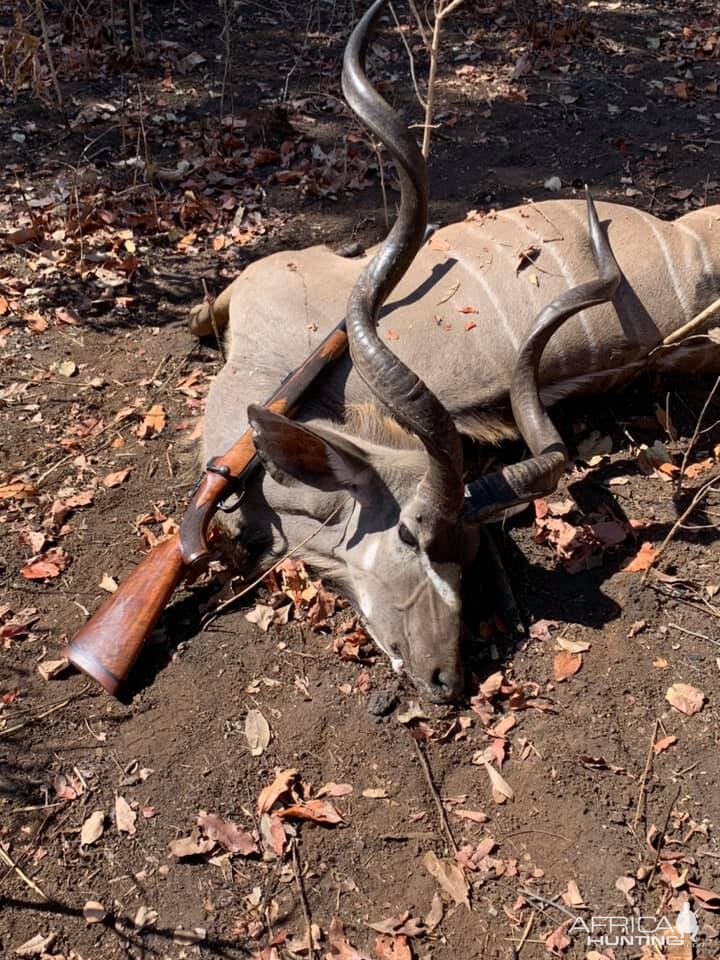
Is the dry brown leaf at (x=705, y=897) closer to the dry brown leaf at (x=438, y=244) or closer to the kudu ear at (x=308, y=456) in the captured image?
the kudu ear at (x=308, y=456)

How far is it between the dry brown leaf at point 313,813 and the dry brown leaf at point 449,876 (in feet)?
1.33

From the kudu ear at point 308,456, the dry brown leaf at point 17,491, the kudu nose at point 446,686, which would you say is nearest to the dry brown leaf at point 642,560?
the kudu nose at point 446,686

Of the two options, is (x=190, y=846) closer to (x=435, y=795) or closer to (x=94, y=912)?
(x=94, y=912)

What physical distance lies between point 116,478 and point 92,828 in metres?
2.19

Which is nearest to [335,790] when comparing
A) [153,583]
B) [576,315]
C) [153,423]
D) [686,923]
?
[153,583]

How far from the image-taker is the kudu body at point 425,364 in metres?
4.07

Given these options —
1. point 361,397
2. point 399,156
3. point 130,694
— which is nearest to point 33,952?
point 130,694

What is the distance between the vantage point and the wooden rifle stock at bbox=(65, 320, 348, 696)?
163 inches

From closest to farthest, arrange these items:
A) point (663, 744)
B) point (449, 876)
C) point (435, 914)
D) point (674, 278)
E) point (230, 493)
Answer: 1. point (435, 914)
2. point (449, 876)
3. point (663, 744)
4. point (230, 493)
5. point (674, 278)

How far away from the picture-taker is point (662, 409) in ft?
19.0

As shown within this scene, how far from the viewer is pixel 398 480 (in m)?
4.45

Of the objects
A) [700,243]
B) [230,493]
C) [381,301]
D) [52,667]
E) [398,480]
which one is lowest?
[52,667]

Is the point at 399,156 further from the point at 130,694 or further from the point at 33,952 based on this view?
the point at 33,952

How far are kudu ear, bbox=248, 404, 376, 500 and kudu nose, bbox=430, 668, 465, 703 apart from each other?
3.20 ft
